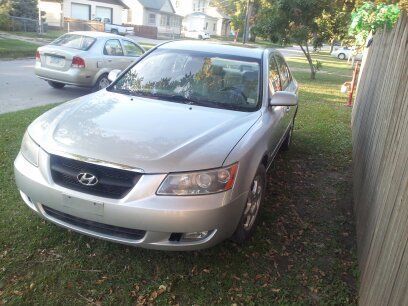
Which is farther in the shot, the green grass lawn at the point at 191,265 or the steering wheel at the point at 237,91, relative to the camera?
the steering wheel at the point at 237,91

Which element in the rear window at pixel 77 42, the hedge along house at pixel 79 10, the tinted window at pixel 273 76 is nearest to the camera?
the tinted window at pixel 273 76

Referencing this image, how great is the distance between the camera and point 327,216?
4.52m

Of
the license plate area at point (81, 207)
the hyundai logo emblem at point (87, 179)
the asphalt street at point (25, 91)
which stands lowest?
the asphalt street at point (25, 91)

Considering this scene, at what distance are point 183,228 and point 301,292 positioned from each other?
1096 millimetres

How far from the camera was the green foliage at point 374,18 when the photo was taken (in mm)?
6441

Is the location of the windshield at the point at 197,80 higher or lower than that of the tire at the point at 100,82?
higher

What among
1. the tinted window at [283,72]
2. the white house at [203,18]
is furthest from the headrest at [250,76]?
the white house at [203,18]

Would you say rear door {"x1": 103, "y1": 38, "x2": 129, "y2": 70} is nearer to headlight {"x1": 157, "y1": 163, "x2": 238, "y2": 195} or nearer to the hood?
the hood

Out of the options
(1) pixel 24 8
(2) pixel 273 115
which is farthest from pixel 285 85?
(1) pixel 24 8

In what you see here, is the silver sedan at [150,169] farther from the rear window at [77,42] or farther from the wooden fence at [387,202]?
the rear window at [77,42]

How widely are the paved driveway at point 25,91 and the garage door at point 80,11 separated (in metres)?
31.7

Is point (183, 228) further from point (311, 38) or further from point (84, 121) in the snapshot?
point (311, 38)

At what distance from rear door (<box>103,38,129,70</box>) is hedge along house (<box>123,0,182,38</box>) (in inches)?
1619

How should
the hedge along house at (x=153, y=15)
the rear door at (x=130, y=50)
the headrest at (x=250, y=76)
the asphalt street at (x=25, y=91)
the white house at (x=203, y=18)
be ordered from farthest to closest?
1. the white house at (x=203, y=18)
2. the hedge along house at (x=153, y=15)
3. the rear door at (x=130, y=50)
4. the asphalt street at (x=25, y=91)
5. the headrest at (x=250, y=76)
